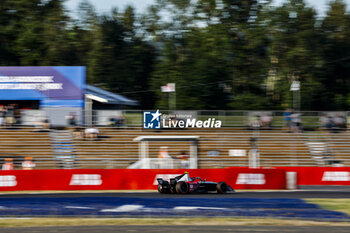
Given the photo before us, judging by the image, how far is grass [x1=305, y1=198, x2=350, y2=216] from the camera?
13492 millimetres

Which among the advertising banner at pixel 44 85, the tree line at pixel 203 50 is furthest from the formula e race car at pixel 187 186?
the tree line at pixel 203 50

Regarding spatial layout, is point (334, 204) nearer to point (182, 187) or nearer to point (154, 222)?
point (182, 187)

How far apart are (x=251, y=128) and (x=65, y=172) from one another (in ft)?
34.2

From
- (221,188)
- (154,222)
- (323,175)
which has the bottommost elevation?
(323,175)

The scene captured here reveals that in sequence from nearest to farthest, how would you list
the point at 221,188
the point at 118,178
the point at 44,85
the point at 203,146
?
the point at 221,188 → the point at 118,178 → the point at 203,146 → the point at 44,85

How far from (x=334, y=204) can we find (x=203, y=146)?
10601mm

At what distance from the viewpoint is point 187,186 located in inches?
663

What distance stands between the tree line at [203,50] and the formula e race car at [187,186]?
2776 centimetres

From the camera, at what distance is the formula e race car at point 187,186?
55.2ft

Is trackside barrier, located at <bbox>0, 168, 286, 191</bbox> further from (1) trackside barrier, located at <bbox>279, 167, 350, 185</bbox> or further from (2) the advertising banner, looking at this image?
(2) the advertising banner

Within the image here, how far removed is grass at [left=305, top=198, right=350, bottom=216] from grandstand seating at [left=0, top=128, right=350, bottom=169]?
8.52m

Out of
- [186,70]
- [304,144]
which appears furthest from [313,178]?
[186,70]

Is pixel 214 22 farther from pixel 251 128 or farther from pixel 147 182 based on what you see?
pixel 147 182
